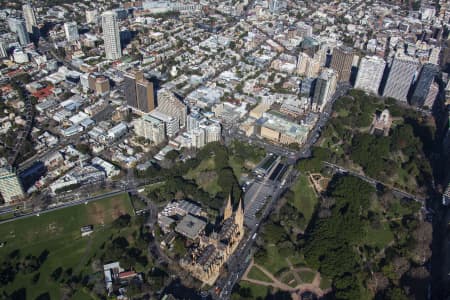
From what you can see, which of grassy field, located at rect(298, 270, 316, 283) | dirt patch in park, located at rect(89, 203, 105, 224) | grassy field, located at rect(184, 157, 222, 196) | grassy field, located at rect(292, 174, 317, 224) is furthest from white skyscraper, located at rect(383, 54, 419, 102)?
dirt patch in park, located at rect(89, 203, 105, 224)

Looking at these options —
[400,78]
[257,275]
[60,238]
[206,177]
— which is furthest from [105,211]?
[400,78]

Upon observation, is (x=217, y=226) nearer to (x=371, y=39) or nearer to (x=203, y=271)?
(x=203, y=271)

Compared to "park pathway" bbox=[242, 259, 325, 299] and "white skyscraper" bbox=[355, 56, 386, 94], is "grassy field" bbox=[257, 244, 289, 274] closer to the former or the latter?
"park pathway" bbox=[242, 259, 325, 299]

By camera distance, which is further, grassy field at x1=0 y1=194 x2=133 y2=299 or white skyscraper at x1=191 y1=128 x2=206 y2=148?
white skyscraper at x1=191 y1=128 x2=206 y2=148

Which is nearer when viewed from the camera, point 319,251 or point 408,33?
point 319,251

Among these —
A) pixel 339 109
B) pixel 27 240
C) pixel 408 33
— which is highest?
pixel 408 33

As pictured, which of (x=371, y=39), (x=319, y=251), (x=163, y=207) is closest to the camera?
(x=319, y=251)

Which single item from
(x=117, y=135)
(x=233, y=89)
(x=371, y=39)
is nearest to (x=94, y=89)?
(x=117, y=135)
